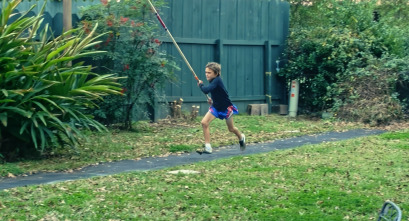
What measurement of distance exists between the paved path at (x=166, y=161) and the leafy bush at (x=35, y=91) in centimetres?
81

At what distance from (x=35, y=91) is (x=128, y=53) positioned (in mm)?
3327

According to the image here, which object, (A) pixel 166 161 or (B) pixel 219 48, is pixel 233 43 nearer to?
(B) pixel 219 48

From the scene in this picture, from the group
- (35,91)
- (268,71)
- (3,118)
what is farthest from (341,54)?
(3,118)

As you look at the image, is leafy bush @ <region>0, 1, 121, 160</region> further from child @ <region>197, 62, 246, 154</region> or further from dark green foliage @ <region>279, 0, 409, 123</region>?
dark green foliage @ <region>279, 0, 409, 123</region>

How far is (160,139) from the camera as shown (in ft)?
38.3

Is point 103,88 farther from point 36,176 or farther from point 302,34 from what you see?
point 302,34

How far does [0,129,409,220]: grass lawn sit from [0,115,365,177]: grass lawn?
50.8 inches

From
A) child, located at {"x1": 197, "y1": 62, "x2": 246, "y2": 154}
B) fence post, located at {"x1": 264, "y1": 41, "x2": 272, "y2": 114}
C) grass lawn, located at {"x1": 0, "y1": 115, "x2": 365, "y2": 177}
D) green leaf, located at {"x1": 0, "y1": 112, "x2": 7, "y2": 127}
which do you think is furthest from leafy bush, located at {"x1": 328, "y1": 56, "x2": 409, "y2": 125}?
green leaf, located at {"x1": 0, "y1": 112, "x2": 7, "y2": 127}

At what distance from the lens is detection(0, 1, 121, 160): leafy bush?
902 cm

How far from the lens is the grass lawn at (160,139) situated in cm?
926

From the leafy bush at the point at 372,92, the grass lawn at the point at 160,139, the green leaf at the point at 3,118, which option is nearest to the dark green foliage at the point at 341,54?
the leafy bush at the point at 372,92

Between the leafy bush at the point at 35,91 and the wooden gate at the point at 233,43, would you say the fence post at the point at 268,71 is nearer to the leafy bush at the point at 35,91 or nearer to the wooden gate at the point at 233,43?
the wooden gate at the point at 233,43

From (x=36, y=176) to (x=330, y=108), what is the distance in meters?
9.02

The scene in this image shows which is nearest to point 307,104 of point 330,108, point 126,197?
point 330,108
